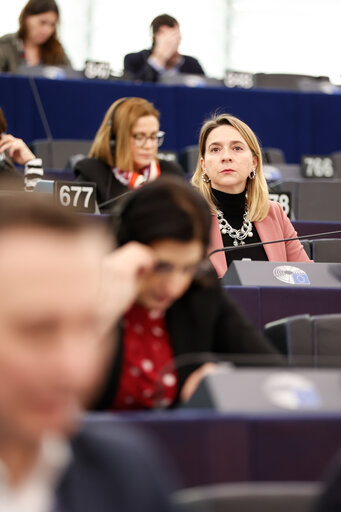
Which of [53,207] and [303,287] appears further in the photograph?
[303,287]

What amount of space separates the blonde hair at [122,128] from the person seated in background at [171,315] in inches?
83.5

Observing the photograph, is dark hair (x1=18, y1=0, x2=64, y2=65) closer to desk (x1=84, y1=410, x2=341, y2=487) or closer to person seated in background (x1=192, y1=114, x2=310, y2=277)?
person seated in background (x1=192, y1=114, x2=310, y2=277)

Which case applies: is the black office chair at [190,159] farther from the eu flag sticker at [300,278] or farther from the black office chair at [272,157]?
the eu flag sticker at [300,278]

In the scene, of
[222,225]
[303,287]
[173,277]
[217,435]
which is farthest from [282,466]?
[222,225]

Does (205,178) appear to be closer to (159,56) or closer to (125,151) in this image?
(125,151)

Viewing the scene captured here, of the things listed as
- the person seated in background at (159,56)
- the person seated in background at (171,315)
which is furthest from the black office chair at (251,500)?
the person seated in background at (159,56)

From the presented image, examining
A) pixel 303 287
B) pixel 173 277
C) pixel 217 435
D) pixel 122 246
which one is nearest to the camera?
pixel 217 435

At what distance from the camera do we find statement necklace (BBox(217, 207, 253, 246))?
323cm

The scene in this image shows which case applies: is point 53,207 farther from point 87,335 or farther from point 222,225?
point 222,225

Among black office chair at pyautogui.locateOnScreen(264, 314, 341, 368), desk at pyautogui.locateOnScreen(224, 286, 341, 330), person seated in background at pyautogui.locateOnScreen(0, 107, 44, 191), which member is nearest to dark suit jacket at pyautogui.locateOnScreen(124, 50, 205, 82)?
person seated in background at pyautogui.locateOnScreen(0, 107, 44, 191)

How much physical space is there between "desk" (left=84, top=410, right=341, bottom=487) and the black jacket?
263cm

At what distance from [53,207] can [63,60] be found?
17.3 feet

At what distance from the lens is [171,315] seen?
5.57 feet

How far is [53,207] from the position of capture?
0.71 metres
